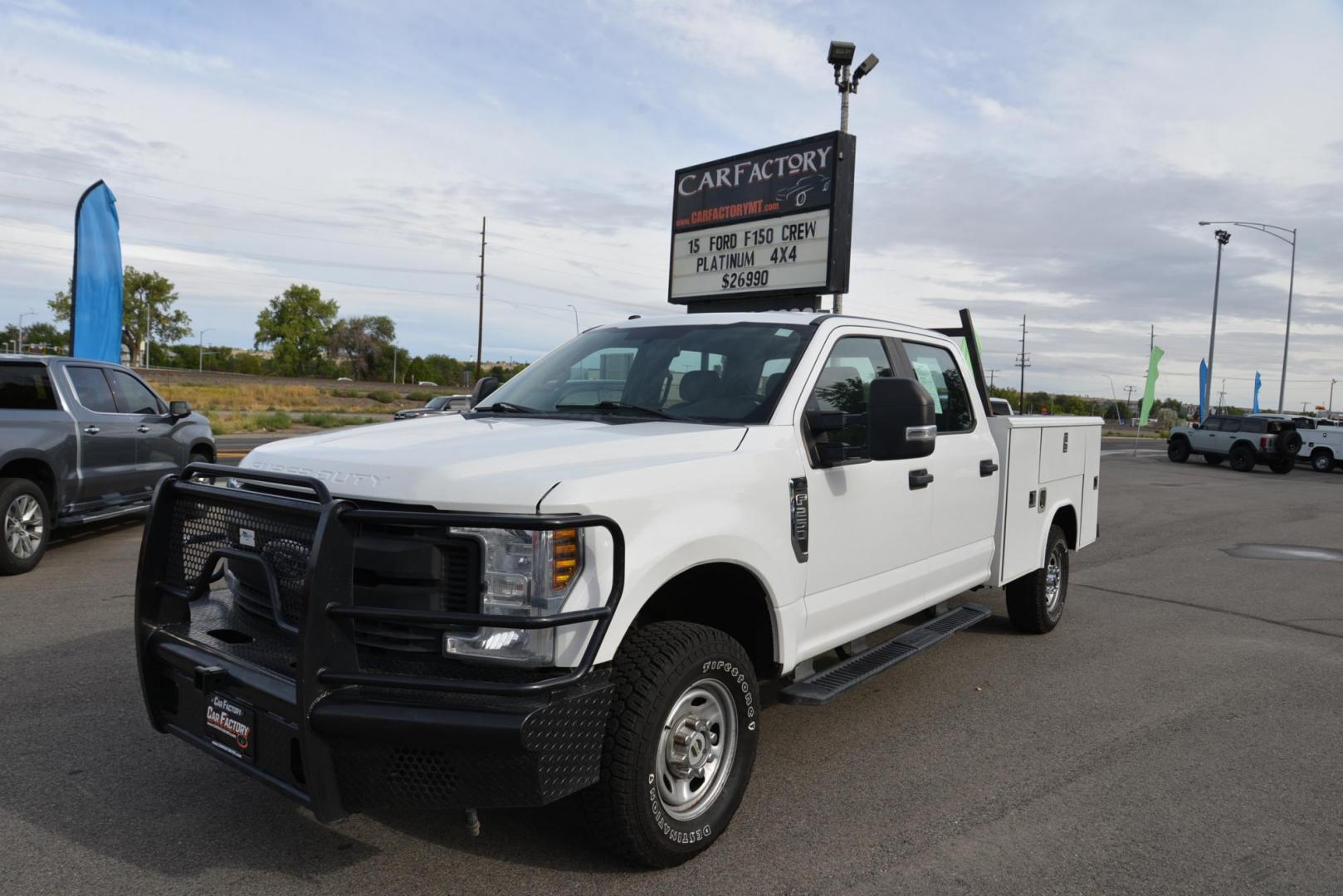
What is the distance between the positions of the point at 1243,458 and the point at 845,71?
18773mm

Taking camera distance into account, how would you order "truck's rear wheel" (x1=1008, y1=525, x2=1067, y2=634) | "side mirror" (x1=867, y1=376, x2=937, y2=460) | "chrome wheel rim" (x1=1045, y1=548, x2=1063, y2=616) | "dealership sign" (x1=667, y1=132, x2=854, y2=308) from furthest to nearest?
"dealership sign" (x1=667, y1=132, x2=854, y2=308) → "chrome wheel rim" (x1=1045, y1=548, x2=1063, y2=616) → "truck's rear wheel" (x1=1008, y1=525, x2=1067, y2=634) → "side mirror" (x1=867, y1=376, x2=937, y2=460)

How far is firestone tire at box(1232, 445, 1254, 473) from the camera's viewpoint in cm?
2666

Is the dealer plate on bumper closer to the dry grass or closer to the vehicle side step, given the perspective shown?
the vehicle side step

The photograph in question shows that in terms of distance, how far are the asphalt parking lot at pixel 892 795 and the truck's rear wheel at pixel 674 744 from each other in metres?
0.16

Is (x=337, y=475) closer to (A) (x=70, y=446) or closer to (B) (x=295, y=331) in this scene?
(A) (x=70, y=446)

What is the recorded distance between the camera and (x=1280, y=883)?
327 cm

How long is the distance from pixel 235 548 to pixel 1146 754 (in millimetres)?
3994

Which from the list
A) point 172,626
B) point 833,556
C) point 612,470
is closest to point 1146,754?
point 833,556

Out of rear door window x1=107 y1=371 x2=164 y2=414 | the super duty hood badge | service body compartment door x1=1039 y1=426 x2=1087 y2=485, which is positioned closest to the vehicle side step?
service body compartment door x1=1039 y1=426 x2=1087 y2=485

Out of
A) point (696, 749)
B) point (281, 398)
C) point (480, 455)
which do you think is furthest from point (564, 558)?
point (281, 398)

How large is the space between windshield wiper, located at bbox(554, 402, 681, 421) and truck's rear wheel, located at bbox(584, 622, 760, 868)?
3.36 ft

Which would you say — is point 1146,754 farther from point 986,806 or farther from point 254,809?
point 254,809

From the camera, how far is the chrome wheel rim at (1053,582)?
6.61m

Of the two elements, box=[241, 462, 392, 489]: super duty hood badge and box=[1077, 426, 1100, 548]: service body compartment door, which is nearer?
box=[241, 462, 392, 489]: super duty hood badge
